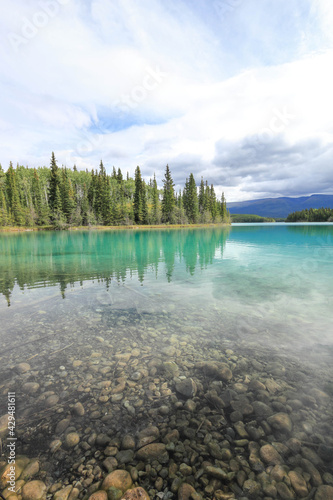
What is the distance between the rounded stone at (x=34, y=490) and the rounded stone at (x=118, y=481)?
65 cm

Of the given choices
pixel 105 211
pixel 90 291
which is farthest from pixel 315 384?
pixel 105 211

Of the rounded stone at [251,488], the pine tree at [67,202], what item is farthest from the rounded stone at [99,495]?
the pine tree at [67,202]

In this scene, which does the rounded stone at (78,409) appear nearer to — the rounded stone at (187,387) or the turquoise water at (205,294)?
the rounded stone at (187,387)

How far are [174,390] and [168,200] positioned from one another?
92.2m

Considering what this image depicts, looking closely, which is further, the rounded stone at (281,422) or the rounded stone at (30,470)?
the rounded stone at (281,422)

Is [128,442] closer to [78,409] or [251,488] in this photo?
[78,409]

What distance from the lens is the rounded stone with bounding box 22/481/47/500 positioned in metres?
2.46

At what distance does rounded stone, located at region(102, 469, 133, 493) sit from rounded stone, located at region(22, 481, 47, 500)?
65 centimetres

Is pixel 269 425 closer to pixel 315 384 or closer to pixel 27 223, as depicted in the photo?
pixel 315 384

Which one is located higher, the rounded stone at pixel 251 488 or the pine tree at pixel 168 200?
the pine tree at pixel 168 200

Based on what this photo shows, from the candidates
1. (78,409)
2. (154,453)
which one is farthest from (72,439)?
(154,453)

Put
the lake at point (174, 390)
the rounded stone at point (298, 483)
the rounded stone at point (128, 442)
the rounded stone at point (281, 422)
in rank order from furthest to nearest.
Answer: the rounded stone at point (281, 422)
the rounded stone at point (128, 442)
the lake at point (174, 390)
the rounded stone at point (298, 483)

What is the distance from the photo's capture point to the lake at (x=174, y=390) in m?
2.81

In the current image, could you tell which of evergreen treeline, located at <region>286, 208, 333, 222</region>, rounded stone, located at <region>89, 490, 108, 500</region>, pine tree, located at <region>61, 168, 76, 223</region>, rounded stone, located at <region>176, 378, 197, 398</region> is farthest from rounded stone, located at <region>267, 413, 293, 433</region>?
evergreen treeline, located at <region>286, 208, 333, 222</region>
